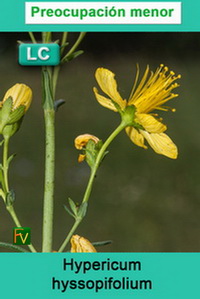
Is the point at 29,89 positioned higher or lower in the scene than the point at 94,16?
lower

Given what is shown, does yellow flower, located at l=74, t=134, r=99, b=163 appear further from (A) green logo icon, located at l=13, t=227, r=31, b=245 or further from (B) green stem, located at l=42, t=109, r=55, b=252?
(A) green logo icon, located at l=13, t=227, r=31, b=245

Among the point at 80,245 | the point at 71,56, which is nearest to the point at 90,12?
the point at 71,56

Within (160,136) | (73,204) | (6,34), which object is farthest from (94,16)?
(73,204)

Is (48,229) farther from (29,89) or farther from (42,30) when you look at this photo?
(42,30)

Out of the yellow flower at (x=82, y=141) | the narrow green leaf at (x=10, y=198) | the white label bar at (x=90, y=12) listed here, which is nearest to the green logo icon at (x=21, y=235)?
the narrow green leaf at (x=10, y=198)
